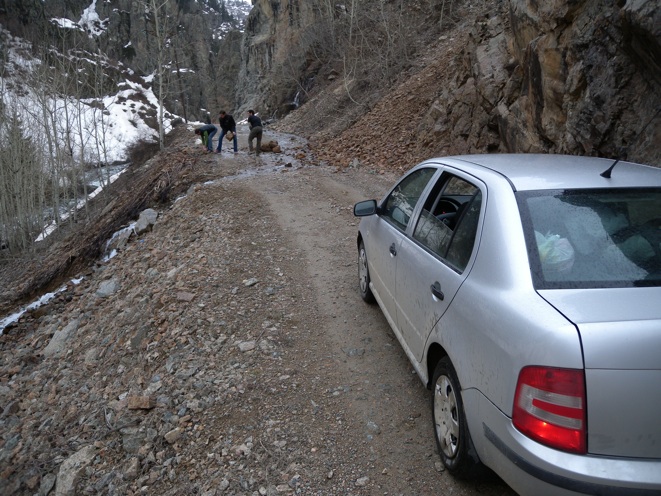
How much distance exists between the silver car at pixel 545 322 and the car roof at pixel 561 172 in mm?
11

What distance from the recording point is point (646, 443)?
1.80 m

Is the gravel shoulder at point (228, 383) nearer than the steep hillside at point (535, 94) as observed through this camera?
Yes

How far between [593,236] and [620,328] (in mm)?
663

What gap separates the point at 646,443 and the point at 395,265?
2.25 meters

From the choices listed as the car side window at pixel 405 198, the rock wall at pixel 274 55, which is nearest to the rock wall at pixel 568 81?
the car side window at pixel 405 198

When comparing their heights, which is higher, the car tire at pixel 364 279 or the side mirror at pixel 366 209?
the side mirror at pixel 366 209

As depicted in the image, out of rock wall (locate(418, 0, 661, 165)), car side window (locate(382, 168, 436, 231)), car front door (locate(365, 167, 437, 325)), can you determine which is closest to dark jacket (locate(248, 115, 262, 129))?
rock wall (locate(418, 0, 661, 165))

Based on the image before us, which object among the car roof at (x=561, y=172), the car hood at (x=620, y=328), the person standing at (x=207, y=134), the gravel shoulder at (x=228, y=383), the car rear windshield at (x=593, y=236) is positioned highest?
the person standing at (x=207, y=134)

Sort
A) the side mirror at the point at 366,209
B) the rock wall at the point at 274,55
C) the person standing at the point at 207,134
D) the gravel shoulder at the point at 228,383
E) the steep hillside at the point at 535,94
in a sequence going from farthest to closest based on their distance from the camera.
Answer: the rock wall at the point at 274,55 → the person standing at the point at 207,134 → the steep hillside at the point at 535,94 → the side mirror at the point at 366,209 → the gravel shoulder at the point at 228,383

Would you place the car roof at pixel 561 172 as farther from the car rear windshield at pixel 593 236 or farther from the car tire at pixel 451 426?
the car tire at pixel 451 426

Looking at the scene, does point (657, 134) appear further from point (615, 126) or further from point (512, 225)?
point (512, 225)

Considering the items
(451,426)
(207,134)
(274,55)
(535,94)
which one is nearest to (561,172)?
(451,426)

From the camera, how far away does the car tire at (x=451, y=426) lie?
8.34ft

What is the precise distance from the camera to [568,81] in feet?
24.8
